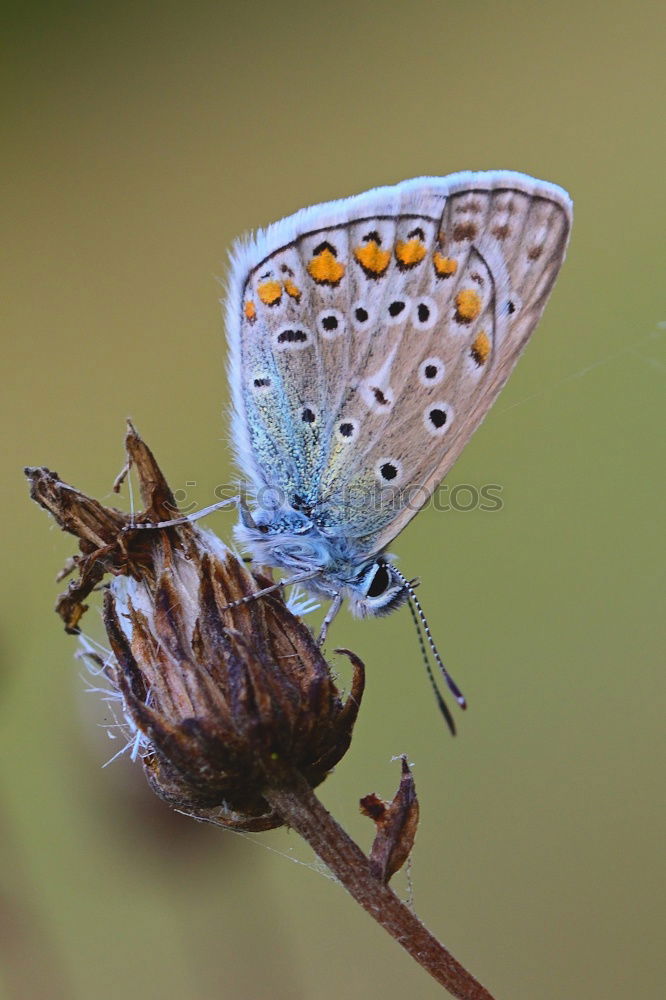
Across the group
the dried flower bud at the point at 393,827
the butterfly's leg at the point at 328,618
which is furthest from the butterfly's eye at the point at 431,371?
the dried flower bud at the point at 393,827

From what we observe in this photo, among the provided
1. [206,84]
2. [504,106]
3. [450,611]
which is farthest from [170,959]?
[206,84]

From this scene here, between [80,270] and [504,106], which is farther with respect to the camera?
[504,106]

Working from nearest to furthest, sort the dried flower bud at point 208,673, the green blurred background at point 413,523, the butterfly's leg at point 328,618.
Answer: the dried flower bud at point 208,673
the butterfly's leg at point 328,618
the green blurred background at point 413,523

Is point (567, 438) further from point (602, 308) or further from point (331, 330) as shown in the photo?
point (331, 330)

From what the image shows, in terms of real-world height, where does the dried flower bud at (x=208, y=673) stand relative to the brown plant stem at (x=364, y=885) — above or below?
above

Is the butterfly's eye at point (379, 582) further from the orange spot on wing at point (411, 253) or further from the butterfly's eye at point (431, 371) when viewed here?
the orange spot on wing at point (411, 253)

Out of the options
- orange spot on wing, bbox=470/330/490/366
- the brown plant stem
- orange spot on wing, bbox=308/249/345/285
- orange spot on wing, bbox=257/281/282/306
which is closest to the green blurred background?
the brown plant stem

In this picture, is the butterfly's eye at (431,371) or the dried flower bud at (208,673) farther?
the butterfly's eye at (431,371)

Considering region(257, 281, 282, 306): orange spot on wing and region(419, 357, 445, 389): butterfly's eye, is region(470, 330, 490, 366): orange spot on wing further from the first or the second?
region(257, 281, 282, 306): orange spot on wing

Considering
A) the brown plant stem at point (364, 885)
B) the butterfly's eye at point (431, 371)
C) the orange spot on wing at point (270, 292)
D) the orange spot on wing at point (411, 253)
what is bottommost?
the brown plant stem at point (364, 885)
